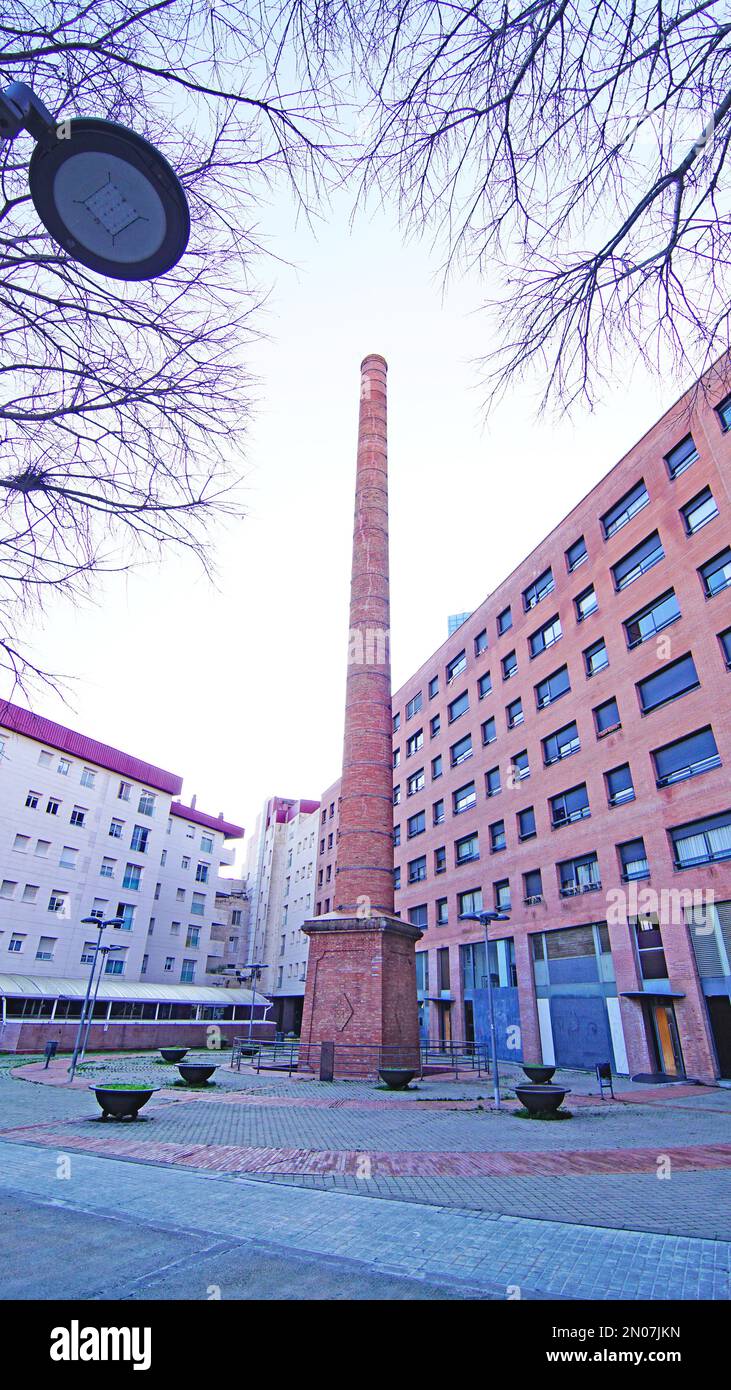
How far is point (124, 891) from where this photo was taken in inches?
1458

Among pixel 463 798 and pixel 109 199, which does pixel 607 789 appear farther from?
pixel 109 199

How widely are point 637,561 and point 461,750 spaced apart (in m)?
13.8

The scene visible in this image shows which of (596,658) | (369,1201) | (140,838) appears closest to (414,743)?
(596,658)

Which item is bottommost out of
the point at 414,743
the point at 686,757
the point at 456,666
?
the point at 686,757

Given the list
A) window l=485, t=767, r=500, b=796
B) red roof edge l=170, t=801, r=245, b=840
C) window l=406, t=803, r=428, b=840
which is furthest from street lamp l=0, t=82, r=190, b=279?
Answer: red roof edge l=170, t=801, r=245, b=840

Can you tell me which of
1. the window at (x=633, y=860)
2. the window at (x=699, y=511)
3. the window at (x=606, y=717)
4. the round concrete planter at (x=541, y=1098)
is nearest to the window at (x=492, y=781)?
the window at (x=606, y=717)

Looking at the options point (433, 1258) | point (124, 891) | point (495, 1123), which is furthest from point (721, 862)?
point (124, 891)

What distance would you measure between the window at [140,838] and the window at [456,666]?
2011 cm

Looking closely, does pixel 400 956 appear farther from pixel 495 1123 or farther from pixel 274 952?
pixel 274 952

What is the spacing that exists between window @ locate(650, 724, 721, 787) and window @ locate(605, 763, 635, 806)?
1.25 m

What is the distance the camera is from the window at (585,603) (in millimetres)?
24495

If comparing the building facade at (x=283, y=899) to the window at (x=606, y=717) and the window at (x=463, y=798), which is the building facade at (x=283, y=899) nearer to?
the window at (x=463, y=798)

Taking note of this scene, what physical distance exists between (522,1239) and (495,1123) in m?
6.78

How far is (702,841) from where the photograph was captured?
1809 centimetres
